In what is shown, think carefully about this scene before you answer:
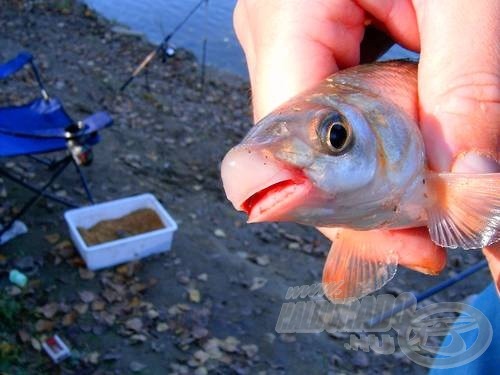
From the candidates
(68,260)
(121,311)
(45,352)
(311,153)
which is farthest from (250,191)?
(68,260)

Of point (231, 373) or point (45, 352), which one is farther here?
point (231, 373)

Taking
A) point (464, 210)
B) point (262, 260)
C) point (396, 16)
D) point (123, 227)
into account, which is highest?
point (396, 16)

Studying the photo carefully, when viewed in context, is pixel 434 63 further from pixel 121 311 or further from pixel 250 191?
pixel 121 311

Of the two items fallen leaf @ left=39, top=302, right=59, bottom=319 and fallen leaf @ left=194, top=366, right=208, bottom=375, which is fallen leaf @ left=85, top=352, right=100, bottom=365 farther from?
fallen leaf @ left=194, top=366, right=208, bottom=375

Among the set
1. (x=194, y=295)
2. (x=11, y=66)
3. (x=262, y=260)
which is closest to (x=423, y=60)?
(x=194, y=295)

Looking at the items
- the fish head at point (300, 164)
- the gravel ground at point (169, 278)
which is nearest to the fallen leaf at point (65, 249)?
the gravel ground at point (169, 278)

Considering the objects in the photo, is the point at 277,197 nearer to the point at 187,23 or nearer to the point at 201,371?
the point at 201,371
